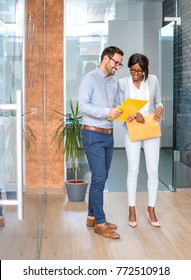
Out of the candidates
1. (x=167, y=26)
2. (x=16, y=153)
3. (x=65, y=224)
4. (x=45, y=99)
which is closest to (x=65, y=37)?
(x=45, y=99)

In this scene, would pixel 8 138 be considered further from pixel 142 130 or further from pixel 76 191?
pixel 76 191

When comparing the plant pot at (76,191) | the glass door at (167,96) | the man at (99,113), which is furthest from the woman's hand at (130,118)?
the glass door at (167,96)

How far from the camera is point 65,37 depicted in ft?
18.4

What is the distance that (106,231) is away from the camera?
3.87 meters

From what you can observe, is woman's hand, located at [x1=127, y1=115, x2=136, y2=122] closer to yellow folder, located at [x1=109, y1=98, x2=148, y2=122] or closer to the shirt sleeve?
yellow folder, located at [x1=109, y1=98, x2=148, y2=122]

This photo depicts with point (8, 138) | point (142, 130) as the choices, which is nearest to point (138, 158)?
point (142, 130)

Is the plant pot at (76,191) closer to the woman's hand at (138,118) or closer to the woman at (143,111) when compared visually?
the woman at (143,111)

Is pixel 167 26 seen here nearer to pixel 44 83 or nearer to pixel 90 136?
pixel 44 83

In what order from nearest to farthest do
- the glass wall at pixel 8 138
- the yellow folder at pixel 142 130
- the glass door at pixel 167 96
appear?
the glass wall at pixel 8 138 < the yellow folder at pixel 142 130 < the glass door at pixel 167 96

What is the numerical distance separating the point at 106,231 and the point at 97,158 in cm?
57

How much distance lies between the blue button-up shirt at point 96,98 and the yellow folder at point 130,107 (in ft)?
0.37

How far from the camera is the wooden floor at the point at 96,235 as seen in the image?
3186 millimetres

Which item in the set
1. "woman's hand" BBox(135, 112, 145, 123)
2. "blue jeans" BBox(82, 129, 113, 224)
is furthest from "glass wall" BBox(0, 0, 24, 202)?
"woman's hand" BBox(135, 112, 145, 123)
